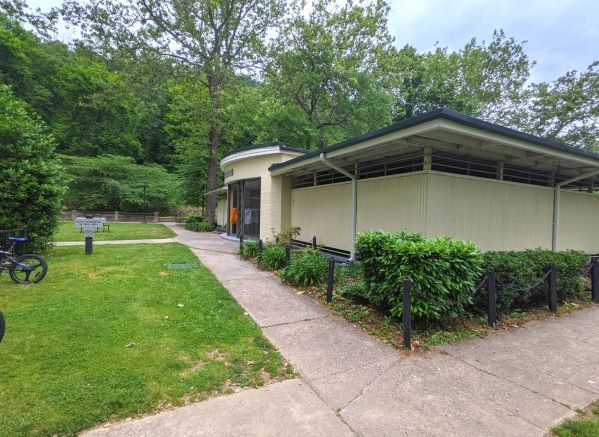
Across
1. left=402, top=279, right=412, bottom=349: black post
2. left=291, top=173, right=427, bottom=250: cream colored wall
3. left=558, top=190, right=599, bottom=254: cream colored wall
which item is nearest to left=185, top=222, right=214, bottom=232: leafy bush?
left=291, top=173, right=427, bottom=250: cream colored wall

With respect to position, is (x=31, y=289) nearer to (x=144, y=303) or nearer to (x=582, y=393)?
(x=144, y=303)

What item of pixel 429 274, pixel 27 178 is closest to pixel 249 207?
pixel 27 178

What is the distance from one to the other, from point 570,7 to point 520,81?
46.8ft

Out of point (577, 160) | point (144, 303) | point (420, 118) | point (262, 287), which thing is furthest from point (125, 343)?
point (577, 160)

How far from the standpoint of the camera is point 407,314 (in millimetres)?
3576

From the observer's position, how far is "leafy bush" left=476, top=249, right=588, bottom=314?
4.43m

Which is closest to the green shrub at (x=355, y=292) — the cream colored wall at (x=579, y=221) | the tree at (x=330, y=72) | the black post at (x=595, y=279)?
the black post at (x=595, y=279)

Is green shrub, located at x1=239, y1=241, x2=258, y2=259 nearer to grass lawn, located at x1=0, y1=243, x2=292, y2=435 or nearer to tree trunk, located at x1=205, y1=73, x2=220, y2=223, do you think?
grass lawn, located at x1=0, y1=243, x2=292, y2=435

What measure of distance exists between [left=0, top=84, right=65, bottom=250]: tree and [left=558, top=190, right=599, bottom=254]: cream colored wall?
14153 millimetres

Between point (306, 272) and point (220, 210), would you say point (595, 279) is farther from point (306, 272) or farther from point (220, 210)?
point (220, 210)

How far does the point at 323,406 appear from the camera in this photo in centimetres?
244

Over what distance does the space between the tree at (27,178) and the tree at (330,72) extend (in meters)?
12.8

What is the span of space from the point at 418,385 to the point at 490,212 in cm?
554

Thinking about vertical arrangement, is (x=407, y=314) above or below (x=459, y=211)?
below
